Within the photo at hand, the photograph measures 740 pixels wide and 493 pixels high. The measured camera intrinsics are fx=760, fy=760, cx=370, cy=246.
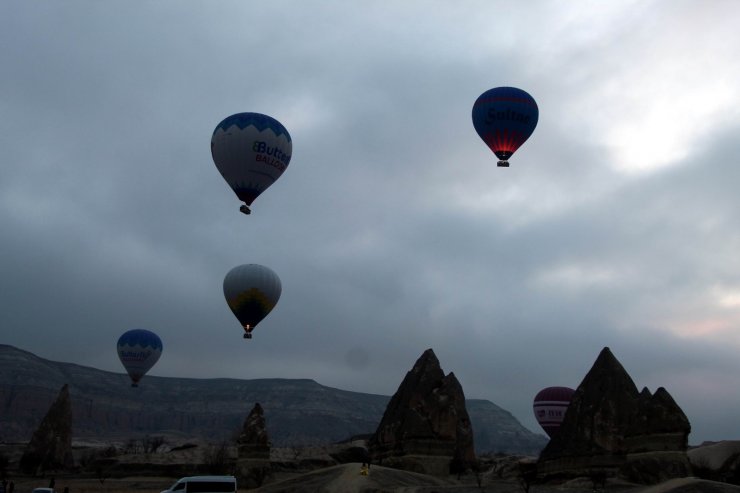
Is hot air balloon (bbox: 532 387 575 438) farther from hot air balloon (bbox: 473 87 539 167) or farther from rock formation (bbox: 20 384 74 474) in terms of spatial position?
rock formation (bbox: 20 384 74 474)

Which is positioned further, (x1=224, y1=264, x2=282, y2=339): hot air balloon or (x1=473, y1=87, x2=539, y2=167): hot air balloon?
(x1=224, y1=264, x2=282, y2=339): hot air balloon

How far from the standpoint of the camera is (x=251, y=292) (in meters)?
57.0

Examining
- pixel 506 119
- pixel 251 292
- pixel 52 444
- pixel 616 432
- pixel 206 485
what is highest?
pixel 506 119

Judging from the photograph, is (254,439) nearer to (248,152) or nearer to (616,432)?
(248,152)

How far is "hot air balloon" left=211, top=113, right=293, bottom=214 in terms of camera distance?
48438 mm

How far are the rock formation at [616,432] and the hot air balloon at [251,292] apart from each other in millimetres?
25336

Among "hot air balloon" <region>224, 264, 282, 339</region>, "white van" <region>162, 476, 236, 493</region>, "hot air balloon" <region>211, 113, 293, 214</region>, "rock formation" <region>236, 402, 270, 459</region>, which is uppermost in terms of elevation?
"hot air balloon" <region>211, 113, 293, 214</region>

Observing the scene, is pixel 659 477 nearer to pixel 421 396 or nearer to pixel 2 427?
pixel 421 396

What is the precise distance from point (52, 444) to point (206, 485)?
6122 cm

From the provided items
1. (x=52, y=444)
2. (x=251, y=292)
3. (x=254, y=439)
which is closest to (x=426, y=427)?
(x=254, y=439)

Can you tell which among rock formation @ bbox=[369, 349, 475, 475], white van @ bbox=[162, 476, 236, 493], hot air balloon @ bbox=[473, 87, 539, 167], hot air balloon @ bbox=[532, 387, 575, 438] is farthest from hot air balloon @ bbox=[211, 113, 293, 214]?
hot air balloon @ bbox=[532, 387, 575, 438]

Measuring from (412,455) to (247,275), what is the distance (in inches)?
725

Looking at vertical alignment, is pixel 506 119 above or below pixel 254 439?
above

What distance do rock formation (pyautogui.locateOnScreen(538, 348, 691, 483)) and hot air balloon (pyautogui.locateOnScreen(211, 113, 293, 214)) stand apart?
91.7ft
